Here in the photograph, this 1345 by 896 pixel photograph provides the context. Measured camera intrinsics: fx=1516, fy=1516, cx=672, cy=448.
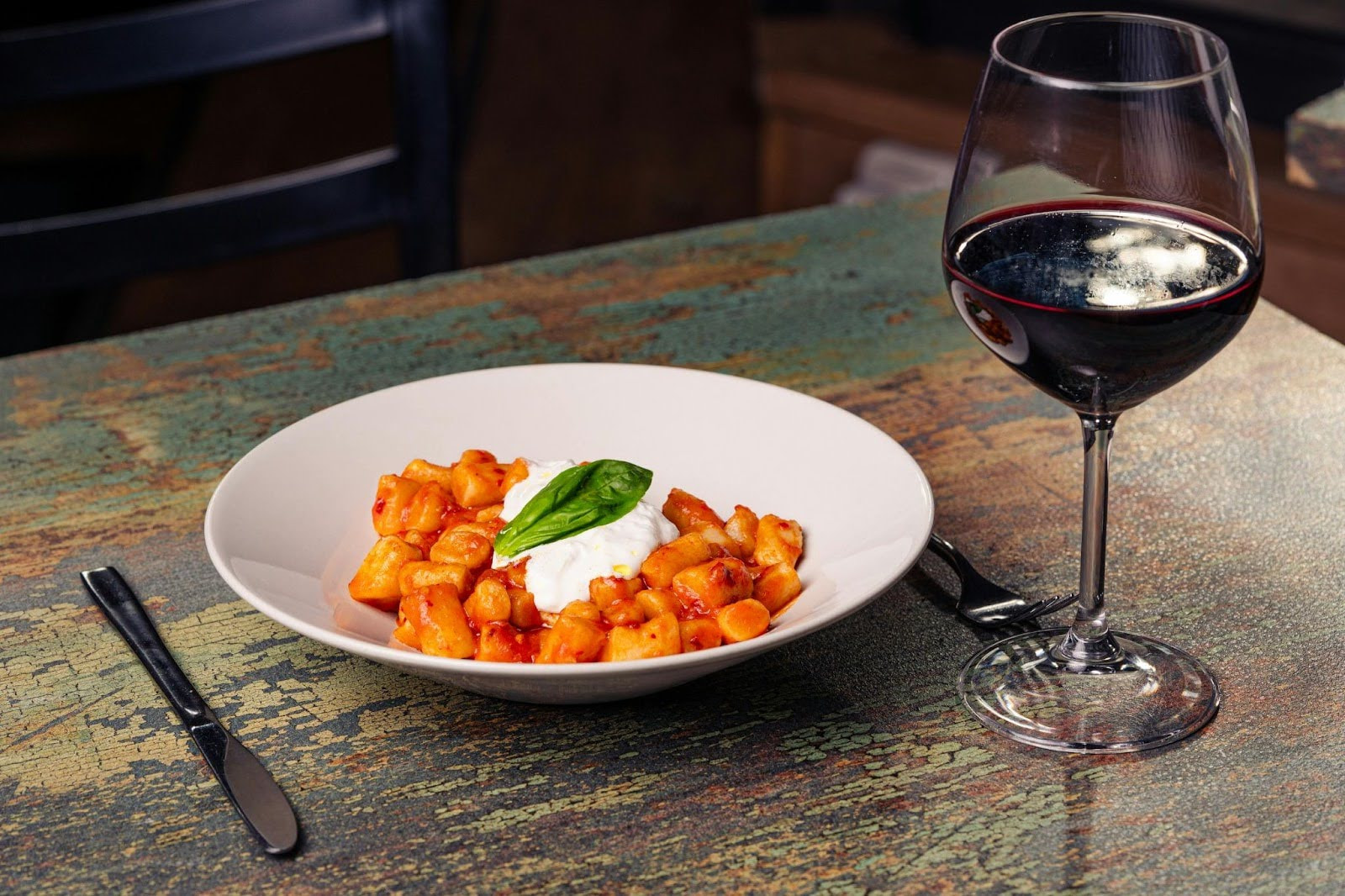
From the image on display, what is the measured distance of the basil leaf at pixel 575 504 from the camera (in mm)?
766

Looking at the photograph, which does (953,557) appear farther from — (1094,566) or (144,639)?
(144,639)

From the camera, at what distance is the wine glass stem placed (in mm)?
735

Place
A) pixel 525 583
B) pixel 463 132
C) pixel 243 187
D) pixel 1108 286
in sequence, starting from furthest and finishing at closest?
pixel 463 132 < pixel 243 187 < pixel 525 583 < pixel 1108 286

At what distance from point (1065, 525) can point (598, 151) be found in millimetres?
3900

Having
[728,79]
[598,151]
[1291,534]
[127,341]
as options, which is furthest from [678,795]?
[728,79]

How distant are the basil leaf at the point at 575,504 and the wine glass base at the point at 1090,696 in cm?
20

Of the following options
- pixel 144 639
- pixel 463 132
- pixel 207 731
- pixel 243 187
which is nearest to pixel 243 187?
pixel 243 187

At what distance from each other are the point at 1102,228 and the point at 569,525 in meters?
0.29

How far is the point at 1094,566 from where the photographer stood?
74cm

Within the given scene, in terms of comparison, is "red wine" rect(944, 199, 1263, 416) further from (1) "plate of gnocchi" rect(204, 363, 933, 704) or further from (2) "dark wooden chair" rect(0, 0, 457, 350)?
(2) "dark wooden chair" rect(0, 0, 457, 350)

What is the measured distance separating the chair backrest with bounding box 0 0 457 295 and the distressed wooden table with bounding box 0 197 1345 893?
38cm

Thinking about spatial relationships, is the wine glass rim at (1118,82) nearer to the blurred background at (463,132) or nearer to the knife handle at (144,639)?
the knife handle at (144,639)

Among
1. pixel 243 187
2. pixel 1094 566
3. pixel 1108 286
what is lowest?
pixel 243 187

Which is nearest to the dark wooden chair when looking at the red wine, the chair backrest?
the chair backrest
